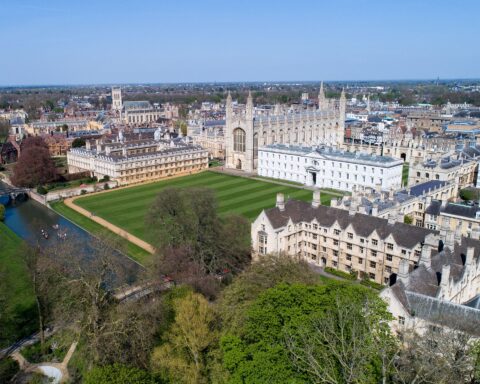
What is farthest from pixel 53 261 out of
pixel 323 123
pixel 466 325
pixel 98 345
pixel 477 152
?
pixel 323 123

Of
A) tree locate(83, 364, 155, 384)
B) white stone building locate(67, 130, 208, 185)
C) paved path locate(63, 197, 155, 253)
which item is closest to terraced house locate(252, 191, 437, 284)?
paved path locate(63, 197, 155, 253)

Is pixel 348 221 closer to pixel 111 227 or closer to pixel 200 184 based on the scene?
pixel 111 227

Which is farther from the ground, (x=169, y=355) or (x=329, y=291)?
(x=329, y=291)

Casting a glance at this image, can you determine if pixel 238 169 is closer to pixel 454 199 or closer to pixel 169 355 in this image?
pixel 454 199

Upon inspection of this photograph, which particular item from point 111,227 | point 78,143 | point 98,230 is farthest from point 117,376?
point 78,143

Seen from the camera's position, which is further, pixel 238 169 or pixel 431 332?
pixel 238 169

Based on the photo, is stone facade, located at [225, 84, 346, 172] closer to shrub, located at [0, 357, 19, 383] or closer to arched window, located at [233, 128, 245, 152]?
arched window, located at [233, 128, 245, 152]

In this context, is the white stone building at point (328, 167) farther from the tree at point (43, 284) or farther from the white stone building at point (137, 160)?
the tree at point (43, 284)
